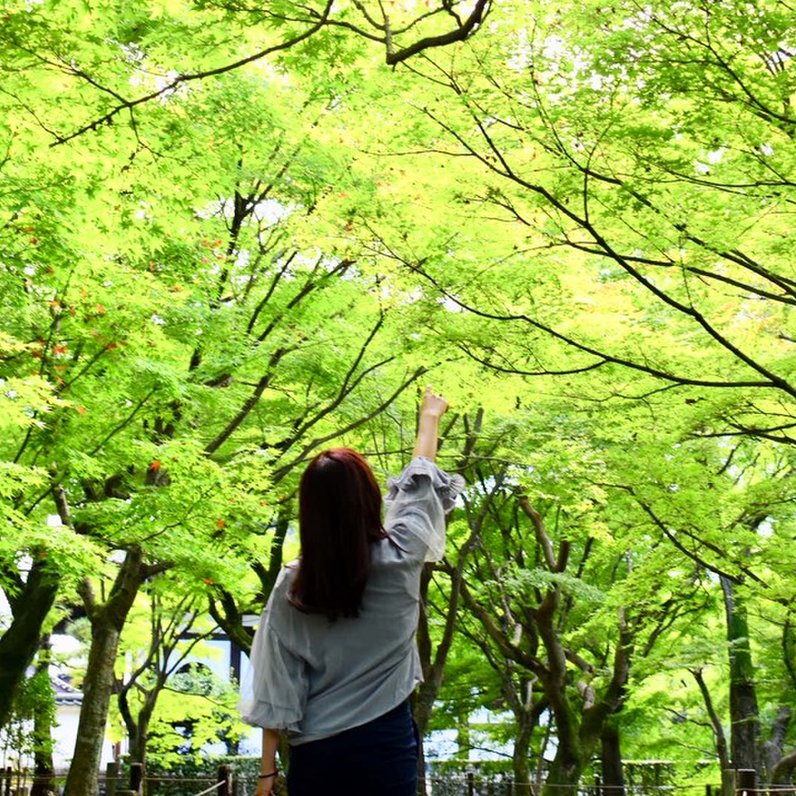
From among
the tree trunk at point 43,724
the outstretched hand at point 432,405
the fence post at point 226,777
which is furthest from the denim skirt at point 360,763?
the tree trunk at point 43,724

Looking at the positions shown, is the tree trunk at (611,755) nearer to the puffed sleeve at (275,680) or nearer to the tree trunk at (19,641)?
the tree trunk at (19,641)

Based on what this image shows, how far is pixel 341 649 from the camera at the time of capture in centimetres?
233

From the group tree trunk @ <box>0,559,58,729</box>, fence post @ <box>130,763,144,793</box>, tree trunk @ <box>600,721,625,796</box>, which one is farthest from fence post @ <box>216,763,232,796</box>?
tree trunk @ <box>600,721,625,796</box>

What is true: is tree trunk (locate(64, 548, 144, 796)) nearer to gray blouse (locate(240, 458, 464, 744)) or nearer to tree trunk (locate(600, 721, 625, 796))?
gray blouse (locate(240, 458, 464, 744))

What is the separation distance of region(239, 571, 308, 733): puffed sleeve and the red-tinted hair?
79 millimetres

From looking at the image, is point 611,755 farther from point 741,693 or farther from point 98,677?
point 98,677

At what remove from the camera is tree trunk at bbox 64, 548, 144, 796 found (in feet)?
36.3

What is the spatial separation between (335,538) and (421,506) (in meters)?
0.26

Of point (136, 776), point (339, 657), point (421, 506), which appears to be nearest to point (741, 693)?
→ point (136, 776)

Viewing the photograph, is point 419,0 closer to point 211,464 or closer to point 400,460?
point 211,464

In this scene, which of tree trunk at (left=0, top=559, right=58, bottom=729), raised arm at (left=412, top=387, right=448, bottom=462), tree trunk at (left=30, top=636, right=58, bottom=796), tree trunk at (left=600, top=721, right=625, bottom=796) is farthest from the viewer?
tree trunk at (left=600, top=721, right=625, bottom=796)

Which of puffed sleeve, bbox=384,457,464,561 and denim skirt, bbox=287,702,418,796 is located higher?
puffed sleeve, bbox=384,457,464,561

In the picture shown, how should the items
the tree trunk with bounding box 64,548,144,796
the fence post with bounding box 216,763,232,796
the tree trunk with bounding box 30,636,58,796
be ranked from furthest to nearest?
the tree trunk with bounding box 30,636,58,796, the tree trunk with bounding box 64,548,144,796, the fence post with bounding box 216,763,232,796

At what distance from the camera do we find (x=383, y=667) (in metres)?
2.33
